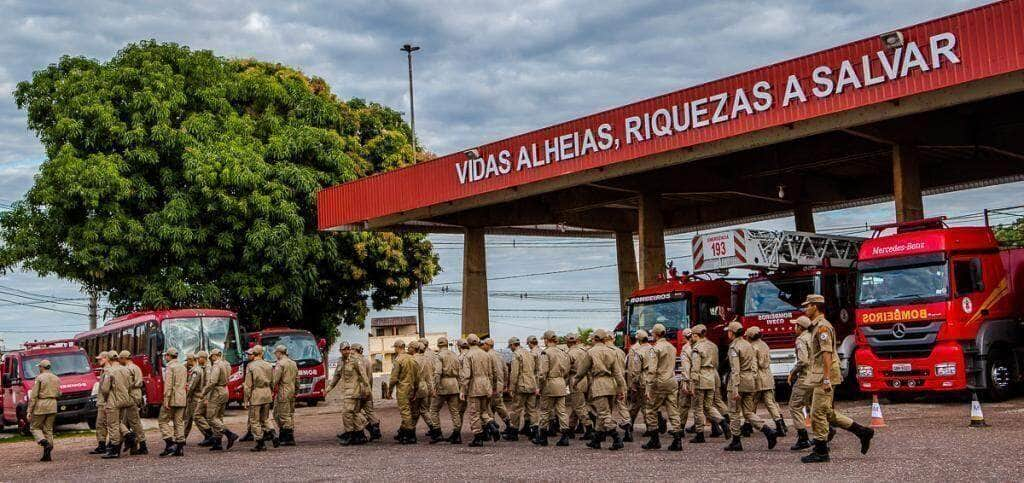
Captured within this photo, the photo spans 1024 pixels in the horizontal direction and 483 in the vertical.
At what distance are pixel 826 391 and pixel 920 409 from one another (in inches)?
312

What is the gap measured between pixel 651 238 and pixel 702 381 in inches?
602

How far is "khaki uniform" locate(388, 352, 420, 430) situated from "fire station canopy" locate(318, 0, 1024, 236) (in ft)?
29.3

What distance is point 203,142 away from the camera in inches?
1184

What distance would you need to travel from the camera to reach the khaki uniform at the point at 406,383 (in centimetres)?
1689

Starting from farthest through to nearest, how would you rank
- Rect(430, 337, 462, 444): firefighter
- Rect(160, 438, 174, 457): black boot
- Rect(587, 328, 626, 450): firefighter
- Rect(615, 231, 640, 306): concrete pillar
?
1. Rect(615, 231, 640, 306): concrete pillar
2. Rect(430, 337, 462, 444): firefighter
3. Rect(160, 438, 174, 457): black boot
4. Rect(587, 328, 626, 450): firefighter

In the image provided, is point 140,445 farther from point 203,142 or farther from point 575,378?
point 203,142

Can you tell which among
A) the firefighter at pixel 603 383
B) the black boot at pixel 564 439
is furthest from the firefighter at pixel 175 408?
the firefighter at pixel 603 383

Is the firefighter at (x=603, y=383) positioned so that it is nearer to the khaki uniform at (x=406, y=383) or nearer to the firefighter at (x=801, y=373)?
the firefighter at (x=801, y=373)

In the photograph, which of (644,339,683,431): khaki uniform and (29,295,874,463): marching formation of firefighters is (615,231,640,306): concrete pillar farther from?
(644,339,683,431): khaki uniform

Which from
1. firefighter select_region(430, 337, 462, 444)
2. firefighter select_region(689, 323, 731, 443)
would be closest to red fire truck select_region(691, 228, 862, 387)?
firefighter select_region(689, 323, 731, 443)

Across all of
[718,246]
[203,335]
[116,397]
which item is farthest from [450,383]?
[203,335]

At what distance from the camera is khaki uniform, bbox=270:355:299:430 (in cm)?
1677

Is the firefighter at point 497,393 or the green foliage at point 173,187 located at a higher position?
the green foliage at point 173,187

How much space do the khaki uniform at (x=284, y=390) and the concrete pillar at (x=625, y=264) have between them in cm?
2118
